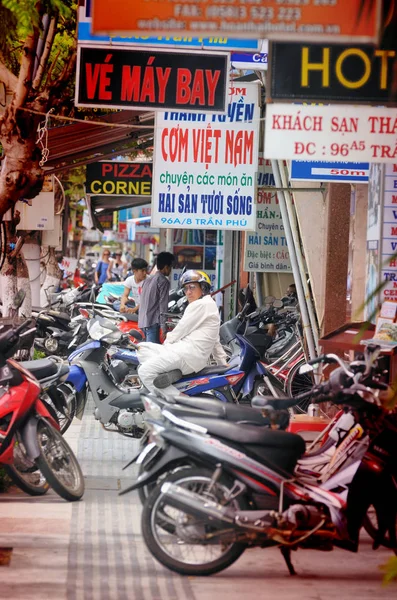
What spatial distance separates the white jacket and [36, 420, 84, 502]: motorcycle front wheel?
2234 millimetres

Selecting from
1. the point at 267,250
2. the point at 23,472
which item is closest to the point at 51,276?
the point at 267,250

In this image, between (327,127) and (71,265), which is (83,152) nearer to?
(327,127)

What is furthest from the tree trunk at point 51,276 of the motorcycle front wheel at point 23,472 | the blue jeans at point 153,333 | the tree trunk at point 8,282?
the motorcycle front wheel at point 23,472

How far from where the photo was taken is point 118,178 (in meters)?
20.7

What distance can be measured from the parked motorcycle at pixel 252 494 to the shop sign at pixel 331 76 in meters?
1.82

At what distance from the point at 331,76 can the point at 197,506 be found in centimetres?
259

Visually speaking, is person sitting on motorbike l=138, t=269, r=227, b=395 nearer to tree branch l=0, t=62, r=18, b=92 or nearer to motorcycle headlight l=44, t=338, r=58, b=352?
tree branch l=0, t=62, r=18, b=92

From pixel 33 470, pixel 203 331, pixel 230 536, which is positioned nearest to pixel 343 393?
pixel 230 536

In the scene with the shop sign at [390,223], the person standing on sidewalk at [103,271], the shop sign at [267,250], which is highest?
the shop sign at [390,223]

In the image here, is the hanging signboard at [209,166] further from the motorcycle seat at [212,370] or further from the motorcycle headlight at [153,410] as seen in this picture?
the motorcycle headlight at [153,410]

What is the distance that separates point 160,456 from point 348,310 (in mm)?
5534

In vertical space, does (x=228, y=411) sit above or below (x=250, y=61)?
below

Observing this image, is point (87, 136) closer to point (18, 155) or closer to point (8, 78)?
point (8, 78)

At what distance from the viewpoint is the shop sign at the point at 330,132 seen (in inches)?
222
